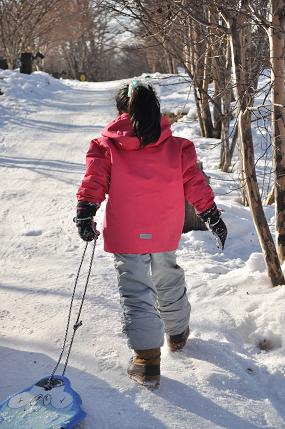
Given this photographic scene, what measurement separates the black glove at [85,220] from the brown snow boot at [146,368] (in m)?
0.66

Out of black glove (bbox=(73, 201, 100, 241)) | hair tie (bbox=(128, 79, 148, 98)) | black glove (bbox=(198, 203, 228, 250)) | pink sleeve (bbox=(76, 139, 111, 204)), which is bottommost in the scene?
black glove (bbox=(198, 203, 228, 250))

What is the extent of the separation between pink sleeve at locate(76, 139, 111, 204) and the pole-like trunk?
1233mm

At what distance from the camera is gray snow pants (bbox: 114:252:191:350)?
2.62m

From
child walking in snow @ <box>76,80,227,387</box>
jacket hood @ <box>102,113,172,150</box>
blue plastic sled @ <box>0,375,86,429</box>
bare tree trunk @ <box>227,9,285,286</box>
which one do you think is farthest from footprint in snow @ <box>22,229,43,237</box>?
blue plastic sled @ <box>0,375,86,429</box>

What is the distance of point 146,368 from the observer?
→ 8.44 ft

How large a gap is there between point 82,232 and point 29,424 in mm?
908

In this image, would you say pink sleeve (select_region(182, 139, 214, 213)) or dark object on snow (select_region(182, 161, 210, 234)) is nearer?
pink sleeve (select_region(182, 139, 214, 213))

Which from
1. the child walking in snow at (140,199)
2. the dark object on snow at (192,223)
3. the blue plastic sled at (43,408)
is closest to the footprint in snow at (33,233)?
the dark object on snow at (192,223)

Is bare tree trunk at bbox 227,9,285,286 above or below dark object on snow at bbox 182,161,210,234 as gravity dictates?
above

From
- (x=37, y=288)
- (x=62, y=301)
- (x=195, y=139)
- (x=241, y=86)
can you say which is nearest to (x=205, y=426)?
(x=62, y=301)

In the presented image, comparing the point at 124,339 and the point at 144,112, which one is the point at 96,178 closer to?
the point at 144,112

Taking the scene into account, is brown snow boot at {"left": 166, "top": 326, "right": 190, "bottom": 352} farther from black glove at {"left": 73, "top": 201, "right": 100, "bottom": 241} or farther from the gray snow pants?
black glove at {"left": 73, "top": 201, "right": 100, "bottom": 241}

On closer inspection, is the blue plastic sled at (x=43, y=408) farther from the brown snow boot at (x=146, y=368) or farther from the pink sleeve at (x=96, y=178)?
the pink sleeve at (x=96, y=178)

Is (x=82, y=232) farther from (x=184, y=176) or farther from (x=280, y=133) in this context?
(x=280, y=133)
